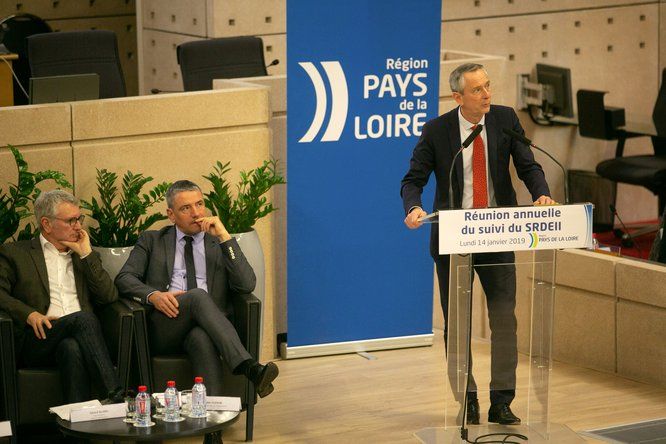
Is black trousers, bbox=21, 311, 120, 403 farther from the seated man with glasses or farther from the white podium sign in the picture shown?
the white podium sign

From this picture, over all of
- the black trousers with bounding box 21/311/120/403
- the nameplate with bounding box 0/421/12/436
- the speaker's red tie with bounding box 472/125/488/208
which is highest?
the speaker's red tie with bounding box 472/125/488/208

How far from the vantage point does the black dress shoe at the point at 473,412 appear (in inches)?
207

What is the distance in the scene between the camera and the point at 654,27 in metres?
10.6

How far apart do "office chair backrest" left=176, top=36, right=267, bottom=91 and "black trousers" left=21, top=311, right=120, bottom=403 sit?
10.5 feet

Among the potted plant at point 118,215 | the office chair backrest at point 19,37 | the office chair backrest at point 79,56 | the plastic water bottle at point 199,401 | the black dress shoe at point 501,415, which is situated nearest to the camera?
the plastic water bottle at point 199,401

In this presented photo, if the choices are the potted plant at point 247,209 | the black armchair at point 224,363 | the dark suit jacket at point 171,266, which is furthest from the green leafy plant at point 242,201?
the black armchair at point 224,363

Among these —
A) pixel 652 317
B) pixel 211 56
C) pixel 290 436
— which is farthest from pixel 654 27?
pixel 290 436

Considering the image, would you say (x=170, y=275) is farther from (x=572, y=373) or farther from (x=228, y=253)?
(x=572, y=373)

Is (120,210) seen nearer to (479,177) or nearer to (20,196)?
(20,196)

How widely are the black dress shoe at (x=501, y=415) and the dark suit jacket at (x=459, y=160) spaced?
28.7 inches

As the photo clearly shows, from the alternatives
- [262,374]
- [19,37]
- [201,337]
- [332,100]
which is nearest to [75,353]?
[201,337]

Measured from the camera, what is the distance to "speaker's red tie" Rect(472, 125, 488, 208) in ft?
17.3

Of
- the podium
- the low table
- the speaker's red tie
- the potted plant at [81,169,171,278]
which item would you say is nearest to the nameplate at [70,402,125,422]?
the low table

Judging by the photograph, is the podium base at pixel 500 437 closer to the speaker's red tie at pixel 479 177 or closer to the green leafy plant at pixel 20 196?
the speaker's red tie at pixel 479 177
